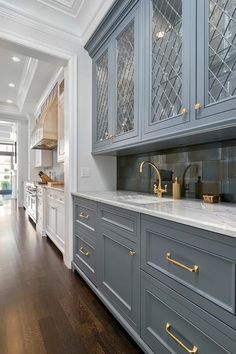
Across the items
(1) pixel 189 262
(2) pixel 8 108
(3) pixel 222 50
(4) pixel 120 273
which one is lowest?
(4) pixel 120 273

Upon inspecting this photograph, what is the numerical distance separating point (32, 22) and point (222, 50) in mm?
2107

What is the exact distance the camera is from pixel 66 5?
2.26m

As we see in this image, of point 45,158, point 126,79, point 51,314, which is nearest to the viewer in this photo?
point 51,314

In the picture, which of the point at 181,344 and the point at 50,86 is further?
the point at 50,86

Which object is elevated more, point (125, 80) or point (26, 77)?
point (26, 77)

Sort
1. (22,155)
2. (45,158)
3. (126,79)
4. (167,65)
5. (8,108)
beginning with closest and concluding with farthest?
(167,65) < (126,79) < (45,158) < (8,108) < (22,155)

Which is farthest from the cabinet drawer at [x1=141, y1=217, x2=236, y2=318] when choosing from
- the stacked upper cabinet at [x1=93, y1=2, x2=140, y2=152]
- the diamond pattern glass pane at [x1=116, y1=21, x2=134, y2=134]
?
the diamond pattern glass pane at [x1=116, y1=21, x2=134, y2=134]

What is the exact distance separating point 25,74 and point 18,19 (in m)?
2.31

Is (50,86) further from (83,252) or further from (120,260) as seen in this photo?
(120,260)

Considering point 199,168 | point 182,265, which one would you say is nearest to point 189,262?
point 182,265

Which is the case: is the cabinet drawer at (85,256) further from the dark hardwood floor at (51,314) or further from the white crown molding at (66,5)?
the white crown molding at (66,5)

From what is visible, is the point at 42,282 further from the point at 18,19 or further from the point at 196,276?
the point at 18,19

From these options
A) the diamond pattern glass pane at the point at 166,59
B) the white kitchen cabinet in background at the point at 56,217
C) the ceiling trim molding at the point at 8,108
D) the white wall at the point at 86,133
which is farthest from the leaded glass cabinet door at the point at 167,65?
the ceiling trim molding at the point at 8,108

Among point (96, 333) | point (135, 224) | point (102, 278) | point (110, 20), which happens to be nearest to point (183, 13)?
point (110, 20)
